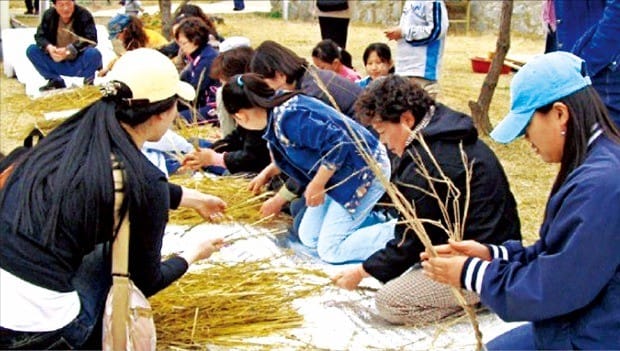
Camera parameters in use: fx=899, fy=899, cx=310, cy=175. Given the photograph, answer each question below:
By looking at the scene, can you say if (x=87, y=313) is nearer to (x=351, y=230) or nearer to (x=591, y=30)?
(x=351, y=230)

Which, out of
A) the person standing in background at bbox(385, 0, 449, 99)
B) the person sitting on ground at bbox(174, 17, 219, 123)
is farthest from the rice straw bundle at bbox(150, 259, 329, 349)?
the person sitting on ground at bbox(174, 17, 219, 123)

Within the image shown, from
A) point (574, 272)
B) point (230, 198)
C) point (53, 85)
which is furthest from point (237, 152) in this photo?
point (53, 85)

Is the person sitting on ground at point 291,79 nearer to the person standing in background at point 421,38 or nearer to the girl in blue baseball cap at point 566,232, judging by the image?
the person standing in background at point 421,38

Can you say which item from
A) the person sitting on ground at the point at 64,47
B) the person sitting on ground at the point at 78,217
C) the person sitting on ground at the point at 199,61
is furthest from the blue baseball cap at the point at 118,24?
the person sitting on ground at the point at 78,217

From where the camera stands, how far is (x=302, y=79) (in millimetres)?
4062

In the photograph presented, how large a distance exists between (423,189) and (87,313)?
1.08m

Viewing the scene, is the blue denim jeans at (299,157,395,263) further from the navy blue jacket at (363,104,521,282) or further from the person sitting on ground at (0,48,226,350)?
the person sitting on ground at (0,48,226,350)

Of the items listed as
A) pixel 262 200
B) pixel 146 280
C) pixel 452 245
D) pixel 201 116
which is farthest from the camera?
pixel 201 116

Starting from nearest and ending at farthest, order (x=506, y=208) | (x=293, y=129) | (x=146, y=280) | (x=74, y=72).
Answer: (x=146, y=280), (x=506, y=208), (x=293, y=129), (x=74, y=72)

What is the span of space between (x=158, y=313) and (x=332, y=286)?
704 mm

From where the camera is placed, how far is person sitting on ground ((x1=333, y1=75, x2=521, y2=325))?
2.84 meters

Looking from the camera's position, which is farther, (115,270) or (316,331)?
(316,331)

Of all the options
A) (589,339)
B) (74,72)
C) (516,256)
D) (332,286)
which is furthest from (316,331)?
(74,72)

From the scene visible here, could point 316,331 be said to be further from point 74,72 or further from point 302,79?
point 74,72
